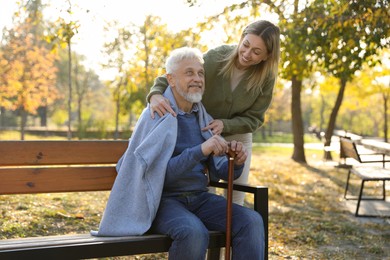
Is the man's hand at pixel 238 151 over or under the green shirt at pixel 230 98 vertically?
under

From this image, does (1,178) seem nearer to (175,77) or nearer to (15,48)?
(175,77)

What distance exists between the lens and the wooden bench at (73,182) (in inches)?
107

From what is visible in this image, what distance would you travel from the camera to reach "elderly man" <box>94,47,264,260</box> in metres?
2.88

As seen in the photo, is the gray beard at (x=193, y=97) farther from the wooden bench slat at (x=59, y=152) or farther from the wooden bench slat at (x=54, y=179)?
the wooden bench slat at (x=54, y=179)

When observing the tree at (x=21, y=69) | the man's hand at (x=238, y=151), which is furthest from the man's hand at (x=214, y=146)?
the tree at (x=21, y=69)

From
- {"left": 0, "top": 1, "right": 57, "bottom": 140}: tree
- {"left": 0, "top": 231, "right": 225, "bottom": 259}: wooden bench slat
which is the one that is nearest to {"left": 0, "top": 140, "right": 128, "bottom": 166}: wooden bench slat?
{"left": 0, "top": 231, "right": 225, "bottom": 259}: wooden bench slat

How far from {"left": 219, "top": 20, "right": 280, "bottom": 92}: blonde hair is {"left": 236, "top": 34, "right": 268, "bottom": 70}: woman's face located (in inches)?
1.0

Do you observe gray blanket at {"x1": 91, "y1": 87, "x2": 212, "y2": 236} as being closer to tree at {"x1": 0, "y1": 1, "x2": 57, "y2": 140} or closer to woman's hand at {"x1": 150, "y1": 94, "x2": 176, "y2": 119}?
woman's hand at {"x1": 150, "y1": 94, "x2": 176, "y2": 119}

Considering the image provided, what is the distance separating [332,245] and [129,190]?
9.40ft

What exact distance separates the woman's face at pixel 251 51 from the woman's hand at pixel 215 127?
39 cm

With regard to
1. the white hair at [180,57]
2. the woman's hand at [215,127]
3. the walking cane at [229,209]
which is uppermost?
the white hair at [180,57]

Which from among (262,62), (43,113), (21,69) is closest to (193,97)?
(262,62)

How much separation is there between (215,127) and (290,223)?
10.7 feet

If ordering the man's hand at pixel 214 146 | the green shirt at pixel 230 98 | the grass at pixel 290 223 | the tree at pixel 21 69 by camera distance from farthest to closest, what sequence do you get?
1. the tree at pixel 21 69
2. the grass at pixel 290 223
3. the green shirt at pixel 230 98
4. the man's hand at pixel 214 146
